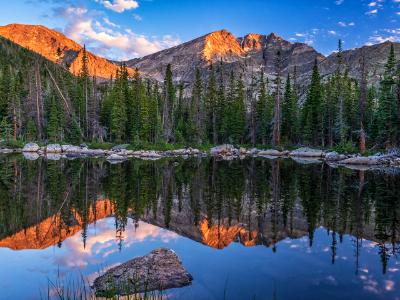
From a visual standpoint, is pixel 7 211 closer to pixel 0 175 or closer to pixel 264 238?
pixel 264 238

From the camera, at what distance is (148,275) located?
9.55 metres

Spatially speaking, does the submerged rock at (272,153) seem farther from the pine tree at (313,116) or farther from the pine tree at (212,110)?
the pine tree at (212,110)

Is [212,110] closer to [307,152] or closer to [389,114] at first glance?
[307,152]

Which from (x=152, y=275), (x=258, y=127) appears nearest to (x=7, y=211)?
(x=152, y=275)

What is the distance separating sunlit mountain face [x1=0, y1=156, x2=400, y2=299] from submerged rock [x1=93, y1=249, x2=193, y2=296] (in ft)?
1.35

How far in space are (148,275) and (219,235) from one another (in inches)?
231

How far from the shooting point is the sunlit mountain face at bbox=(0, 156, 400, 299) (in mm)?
10148

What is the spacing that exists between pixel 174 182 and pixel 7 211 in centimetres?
1388

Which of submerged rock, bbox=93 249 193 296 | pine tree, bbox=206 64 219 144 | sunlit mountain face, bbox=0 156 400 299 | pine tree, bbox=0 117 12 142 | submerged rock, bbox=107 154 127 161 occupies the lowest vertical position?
sunlit mountain face, bbox=0 156 400 299

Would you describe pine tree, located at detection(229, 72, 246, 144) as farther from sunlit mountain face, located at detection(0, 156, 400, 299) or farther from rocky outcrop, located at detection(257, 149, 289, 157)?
sunlit mountain face, located at detection(0, 156, 400, 299)

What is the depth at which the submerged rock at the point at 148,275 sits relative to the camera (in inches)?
355

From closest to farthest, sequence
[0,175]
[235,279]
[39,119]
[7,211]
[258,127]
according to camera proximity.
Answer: [235,279], [7,211], [0,175], [39,119], [258,127]

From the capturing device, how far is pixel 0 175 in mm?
32000

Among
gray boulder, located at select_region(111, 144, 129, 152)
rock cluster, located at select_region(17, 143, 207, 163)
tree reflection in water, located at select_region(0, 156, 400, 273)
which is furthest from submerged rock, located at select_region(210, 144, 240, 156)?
tree reflection in water, located at select_region(0, 156, 400, 273)
